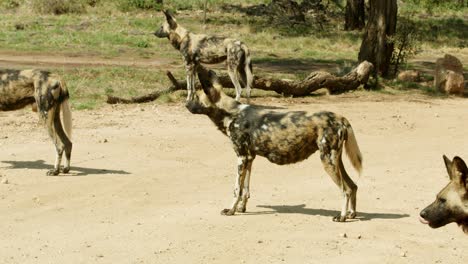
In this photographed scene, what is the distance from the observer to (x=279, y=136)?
1158 cm

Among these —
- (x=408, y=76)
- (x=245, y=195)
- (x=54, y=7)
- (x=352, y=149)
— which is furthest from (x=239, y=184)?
(x=54, y=7)

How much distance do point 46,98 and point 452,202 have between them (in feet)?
24.4

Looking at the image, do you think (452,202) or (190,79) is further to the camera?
(190,79)

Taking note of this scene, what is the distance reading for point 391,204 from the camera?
495 inches

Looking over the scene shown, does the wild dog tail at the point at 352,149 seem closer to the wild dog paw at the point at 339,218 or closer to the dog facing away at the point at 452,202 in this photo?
the wild dog paw at the point at 339,218

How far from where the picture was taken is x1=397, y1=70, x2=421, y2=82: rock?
24.8m

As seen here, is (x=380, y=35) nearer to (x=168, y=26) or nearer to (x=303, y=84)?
(x=303, y=84)

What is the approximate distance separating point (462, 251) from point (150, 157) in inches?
246

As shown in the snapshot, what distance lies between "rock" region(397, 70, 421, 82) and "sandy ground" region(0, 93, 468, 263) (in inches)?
211

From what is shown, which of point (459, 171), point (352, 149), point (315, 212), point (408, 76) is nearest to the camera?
point (459, 171)

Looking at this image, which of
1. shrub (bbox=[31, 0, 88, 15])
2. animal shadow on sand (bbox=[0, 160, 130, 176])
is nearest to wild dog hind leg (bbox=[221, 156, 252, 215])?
animal shadow on sand (bbox=[0, 160, 130, 176])

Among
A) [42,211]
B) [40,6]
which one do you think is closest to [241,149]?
[42,211]

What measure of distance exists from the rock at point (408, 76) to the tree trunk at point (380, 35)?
442mm

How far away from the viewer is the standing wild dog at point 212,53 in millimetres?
20203
